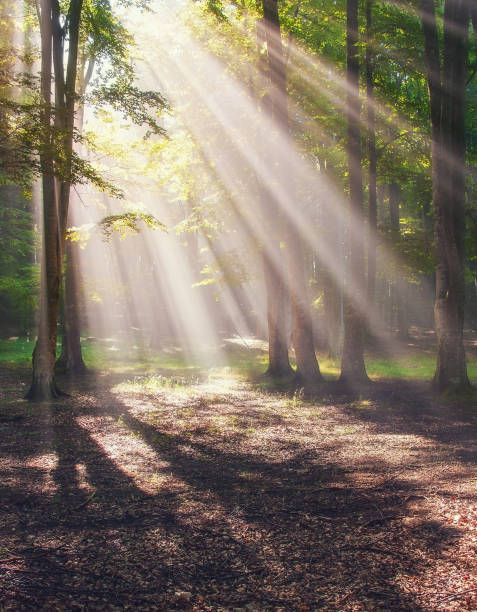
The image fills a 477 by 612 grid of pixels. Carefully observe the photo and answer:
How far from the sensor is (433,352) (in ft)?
88.9

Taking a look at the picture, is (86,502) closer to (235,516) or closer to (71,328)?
(235,516)

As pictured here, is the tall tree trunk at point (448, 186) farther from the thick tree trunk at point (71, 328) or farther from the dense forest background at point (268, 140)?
the thick tree trunk at point (71, 328)

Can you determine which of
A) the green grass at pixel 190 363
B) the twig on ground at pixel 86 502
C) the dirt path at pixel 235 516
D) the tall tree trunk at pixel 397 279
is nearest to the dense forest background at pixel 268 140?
the tall tree trunk at pixel 397 279

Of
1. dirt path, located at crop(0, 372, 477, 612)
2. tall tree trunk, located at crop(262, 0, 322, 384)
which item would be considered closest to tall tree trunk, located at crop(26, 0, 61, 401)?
dirt path, located at crop(0, 372, 477, 612)

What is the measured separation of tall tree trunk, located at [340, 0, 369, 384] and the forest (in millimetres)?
79

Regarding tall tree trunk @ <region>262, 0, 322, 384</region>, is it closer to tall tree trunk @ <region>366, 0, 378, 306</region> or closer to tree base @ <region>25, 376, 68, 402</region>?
tall tree trunk @ <region>366, 0, 378, 306</region>

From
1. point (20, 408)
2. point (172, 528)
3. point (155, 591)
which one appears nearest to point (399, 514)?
point (172, 528)

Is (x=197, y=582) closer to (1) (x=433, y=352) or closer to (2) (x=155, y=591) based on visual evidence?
(2) (x=155, y=591)

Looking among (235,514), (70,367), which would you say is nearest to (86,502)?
(235,514)

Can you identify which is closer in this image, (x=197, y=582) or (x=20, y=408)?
(x=197, y=582)

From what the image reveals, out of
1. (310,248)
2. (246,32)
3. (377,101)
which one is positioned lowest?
(310,248)

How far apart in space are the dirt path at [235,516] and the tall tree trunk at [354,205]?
4.55 m

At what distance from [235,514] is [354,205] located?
35.4 feet

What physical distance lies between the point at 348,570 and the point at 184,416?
7267 millimetres
